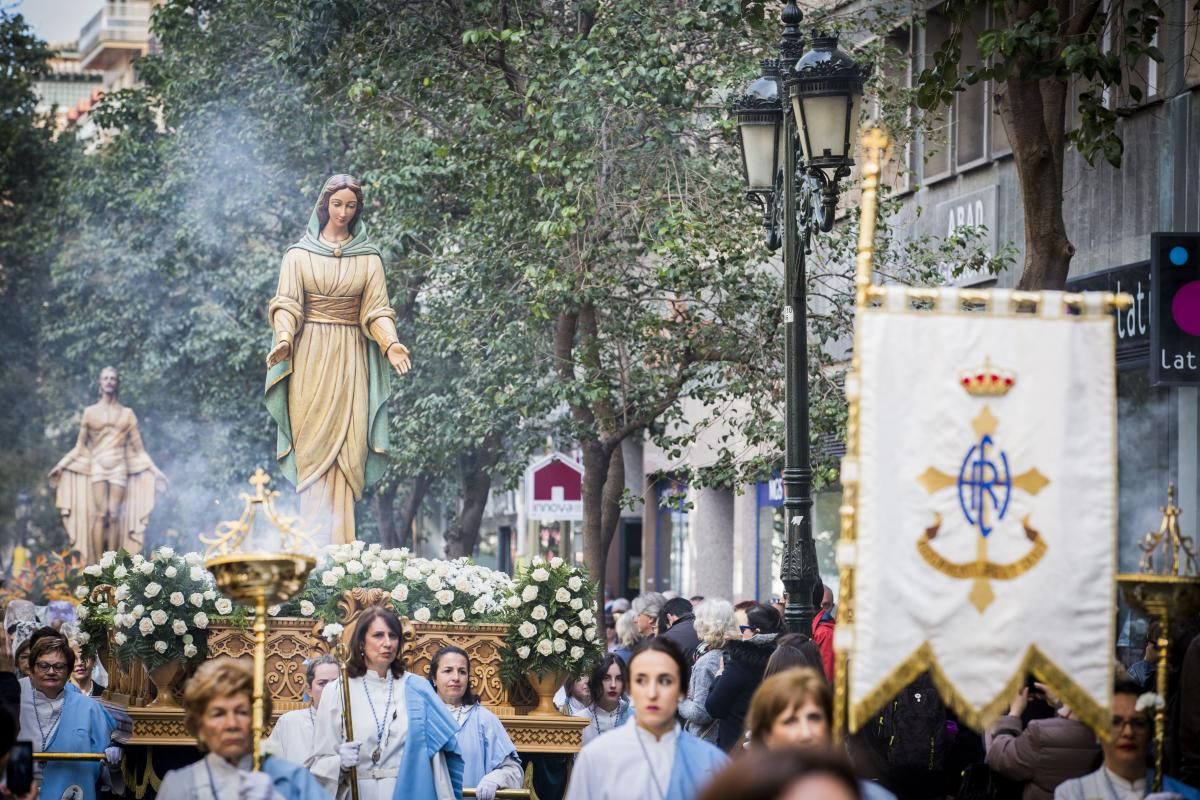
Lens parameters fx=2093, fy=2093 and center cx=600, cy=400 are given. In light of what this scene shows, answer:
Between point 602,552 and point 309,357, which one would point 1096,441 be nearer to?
point 309,357

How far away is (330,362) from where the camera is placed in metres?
14.8

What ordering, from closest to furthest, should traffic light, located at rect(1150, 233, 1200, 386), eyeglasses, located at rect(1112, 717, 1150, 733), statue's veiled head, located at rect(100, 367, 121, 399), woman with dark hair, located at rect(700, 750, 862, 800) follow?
woman with dark hair, located at rect(700, 750, 862, 800) → eyeglasses, located at rect(1112, 717, 1150, 733) → traffic light, located at rect(1150, 233, 1200, 386) → statue's veiled head, located at rect(100, 367, 121, 399)

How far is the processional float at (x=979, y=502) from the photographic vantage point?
6.86 m

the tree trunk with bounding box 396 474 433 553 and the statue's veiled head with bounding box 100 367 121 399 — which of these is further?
the tree trunk with bounding box 396 474 433 553

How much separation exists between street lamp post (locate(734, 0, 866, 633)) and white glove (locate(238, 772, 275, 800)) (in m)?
5.32

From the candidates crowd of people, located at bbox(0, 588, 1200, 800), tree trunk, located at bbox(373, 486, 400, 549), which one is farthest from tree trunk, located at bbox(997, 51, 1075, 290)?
tree trunk, located at bbox(373, 486, 400, 549)

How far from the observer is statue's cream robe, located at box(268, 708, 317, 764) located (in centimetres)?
972

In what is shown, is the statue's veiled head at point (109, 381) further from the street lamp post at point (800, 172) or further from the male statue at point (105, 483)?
the street lamp post at point (800, 172)

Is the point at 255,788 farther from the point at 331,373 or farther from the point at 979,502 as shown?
the point at 331,373

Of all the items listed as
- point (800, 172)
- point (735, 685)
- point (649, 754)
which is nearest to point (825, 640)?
point (735, 685)

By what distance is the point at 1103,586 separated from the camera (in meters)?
6.93

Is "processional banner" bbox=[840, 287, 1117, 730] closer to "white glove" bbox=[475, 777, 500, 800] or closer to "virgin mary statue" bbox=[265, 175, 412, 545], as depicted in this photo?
"white glove" bbox=[475, 777, 500, 800]

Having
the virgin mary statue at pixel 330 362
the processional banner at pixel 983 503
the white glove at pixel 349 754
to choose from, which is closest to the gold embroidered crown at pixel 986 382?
the processional banner at pixel 983 503

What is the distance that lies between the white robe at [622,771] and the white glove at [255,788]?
1.03 metres
